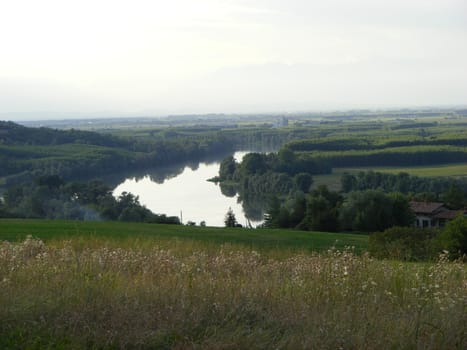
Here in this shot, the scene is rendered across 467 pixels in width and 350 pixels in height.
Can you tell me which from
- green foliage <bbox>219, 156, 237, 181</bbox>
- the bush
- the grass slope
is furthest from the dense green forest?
the bush

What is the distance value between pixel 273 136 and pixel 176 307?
396 feet

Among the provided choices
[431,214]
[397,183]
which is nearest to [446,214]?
[431,214]

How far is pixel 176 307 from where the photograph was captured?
478cm

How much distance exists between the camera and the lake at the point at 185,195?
39.8 meters

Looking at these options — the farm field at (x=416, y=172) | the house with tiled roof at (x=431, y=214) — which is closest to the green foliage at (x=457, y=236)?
the house with tiled roof at (x=431, y=214)

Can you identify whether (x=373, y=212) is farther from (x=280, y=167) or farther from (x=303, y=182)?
(x=280, y=167)

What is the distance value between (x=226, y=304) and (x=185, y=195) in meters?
45.4

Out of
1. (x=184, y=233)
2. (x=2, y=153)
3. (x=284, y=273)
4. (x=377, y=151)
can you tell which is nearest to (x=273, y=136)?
(x=377, y=151)

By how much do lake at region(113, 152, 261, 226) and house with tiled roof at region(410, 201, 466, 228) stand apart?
10318 mm

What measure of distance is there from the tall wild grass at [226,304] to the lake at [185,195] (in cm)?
2864

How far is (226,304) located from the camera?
16.1 ft

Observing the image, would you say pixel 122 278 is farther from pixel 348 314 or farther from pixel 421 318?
pixel 421 318

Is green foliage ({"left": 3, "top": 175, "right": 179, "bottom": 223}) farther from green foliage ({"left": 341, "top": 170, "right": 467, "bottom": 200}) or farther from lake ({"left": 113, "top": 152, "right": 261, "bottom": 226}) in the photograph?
green foliage ({"left": 341, "top": 170, "right": 467, "bottom": 200})

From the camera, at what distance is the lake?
3975cm
